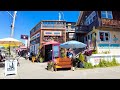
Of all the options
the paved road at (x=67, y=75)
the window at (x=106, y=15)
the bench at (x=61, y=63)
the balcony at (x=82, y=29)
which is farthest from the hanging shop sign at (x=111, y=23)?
the paved road at (x=67, y=75)

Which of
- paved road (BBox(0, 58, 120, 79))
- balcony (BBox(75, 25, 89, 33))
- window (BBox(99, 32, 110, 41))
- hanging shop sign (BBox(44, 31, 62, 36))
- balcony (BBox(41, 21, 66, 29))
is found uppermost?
balcony (BBox(41, 21, 66, 29))

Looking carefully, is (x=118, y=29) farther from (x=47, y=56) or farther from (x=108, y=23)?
(x=47, y=56)

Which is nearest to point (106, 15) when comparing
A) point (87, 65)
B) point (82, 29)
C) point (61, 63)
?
point (82, 29)

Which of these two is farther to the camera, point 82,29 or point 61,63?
point 82,29

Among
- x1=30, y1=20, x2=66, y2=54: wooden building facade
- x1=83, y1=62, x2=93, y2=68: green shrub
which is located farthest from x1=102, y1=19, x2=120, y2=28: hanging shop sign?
x1=83, y1=62, x2=93, y2=68: green shrub

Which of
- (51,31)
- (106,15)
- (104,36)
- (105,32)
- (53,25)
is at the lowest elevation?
(104,36)

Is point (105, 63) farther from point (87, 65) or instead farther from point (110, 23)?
point (110, 23)

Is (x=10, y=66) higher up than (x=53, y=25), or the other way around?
(x=53, y=25)

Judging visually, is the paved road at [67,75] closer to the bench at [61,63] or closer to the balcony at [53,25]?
the bench at [61,63]

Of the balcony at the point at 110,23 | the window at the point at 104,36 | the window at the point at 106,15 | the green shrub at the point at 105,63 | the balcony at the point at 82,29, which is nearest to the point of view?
the green shrub at the point at 105,63

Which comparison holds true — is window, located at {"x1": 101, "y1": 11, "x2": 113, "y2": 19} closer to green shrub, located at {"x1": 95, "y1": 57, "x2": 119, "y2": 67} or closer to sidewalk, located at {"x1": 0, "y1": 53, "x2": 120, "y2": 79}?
green shrub, located at {"x1": 95, "y1": 57, "x2": 119, "y2": 67}
